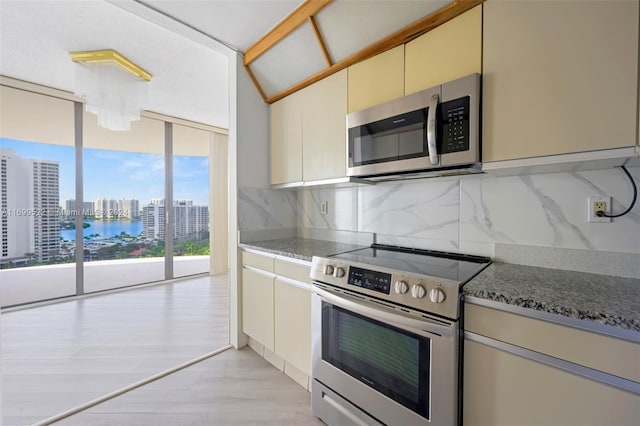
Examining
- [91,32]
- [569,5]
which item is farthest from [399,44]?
[91,32]

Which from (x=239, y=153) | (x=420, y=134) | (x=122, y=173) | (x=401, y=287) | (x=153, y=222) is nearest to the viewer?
(x=401, y=287)

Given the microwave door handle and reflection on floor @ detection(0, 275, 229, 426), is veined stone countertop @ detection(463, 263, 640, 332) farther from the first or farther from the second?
reflection on floor @ detection(0, 275, 229, 426)

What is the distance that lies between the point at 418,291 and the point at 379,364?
1.51 feet

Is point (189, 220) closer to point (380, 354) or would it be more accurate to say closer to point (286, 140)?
point (286, 140)

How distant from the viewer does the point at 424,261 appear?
1485 millimetres

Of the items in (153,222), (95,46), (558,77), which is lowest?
(153,222)

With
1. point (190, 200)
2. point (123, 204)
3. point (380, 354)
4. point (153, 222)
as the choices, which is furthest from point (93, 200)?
point (380, 354)

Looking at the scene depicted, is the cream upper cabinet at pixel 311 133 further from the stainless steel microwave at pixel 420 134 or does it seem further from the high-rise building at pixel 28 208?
the high-rise building at pixel 28 208

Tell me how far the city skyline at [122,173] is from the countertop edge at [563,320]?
15.5 feet

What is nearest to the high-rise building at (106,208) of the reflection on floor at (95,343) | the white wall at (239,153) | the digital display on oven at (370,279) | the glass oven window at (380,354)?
the reflection on floor at (95,343)

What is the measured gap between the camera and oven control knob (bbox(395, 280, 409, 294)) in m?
1.16

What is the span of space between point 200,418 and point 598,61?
2544 mm

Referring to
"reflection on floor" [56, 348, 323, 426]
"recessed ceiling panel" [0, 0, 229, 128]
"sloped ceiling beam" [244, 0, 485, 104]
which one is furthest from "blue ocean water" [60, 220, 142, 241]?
"sloped ceiling beam" [244, 0, 485, 104]

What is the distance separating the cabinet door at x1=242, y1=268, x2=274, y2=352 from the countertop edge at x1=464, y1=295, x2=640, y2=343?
4.60ft
